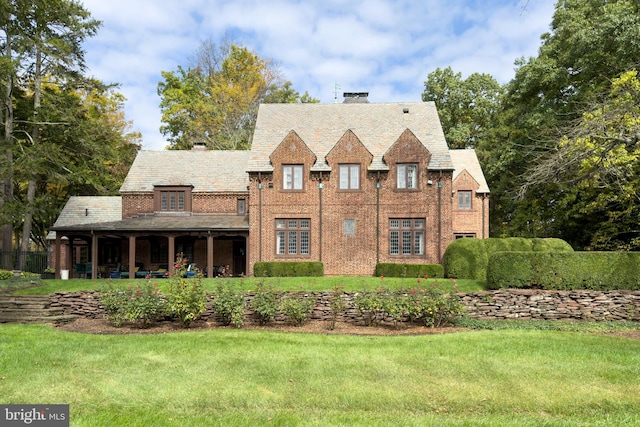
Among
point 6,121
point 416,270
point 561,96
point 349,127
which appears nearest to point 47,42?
point 6,121

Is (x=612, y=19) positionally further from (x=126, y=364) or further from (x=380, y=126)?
(x=126, y=364)

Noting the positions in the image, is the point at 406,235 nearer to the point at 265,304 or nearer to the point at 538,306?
the point at 538,306

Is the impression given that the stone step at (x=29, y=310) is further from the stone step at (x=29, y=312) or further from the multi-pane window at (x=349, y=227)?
the multi-pane window at (x=349, y=227)

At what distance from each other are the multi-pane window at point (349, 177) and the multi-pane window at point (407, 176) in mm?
2170

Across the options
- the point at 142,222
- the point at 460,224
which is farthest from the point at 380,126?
the point at 142,222

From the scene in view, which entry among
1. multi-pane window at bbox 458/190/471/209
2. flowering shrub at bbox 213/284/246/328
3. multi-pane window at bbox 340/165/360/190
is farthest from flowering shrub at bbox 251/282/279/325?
multi-pane window at bbox 458/190/471/209

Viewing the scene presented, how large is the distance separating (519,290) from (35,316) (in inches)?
605

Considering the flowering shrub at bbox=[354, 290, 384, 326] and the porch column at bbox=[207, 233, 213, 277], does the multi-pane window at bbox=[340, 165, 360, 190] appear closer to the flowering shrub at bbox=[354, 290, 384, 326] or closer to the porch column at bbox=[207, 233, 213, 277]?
the porch column at bbox=[207, 233, 213, 277]

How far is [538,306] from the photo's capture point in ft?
47.0

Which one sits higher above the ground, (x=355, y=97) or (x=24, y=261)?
(x=355, y=97)

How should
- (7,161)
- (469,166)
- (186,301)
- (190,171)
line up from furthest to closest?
(469,166) → (190,171) → (7,161) → (186,301)

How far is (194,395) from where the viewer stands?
21.0 feet

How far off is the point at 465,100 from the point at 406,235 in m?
28.4

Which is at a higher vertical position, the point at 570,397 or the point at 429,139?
the point at 429,139
